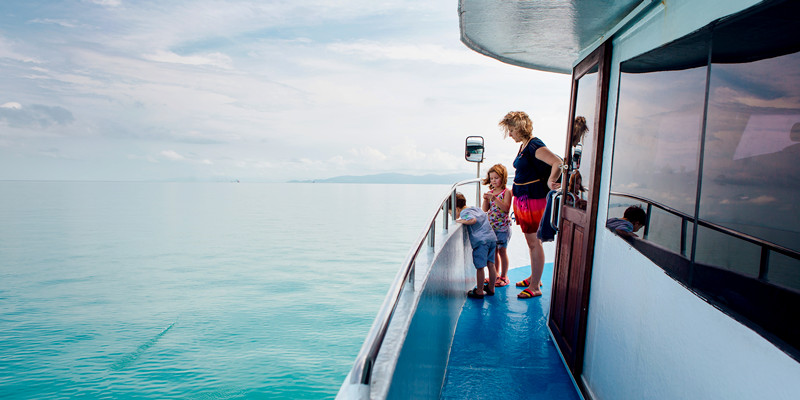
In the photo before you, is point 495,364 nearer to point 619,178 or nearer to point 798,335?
point 619,178

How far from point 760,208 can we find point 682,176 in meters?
0.53

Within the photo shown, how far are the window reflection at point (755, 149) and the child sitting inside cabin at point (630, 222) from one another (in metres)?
0.75

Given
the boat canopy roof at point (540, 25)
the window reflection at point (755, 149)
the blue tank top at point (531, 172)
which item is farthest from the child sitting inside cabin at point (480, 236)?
the window reflection at point (755, 149)

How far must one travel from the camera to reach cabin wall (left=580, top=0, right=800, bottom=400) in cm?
126

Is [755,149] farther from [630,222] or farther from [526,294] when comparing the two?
[526,294]

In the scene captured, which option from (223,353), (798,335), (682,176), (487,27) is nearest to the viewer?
(798,335)

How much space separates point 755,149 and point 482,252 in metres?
3.77

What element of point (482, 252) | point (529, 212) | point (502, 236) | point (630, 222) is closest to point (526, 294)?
point (502, 236)

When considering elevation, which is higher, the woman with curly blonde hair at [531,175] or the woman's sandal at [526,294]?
the woman with curly blonde hair at [531,175]

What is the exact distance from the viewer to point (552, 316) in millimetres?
4152

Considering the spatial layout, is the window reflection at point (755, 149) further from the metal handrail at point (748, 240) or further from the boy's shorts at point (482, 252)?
the boy's shorts at point (482, 252)

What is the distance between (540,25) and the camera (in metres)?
3.19

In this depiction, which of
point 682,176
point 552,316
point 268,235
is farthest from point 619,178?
point 268,235

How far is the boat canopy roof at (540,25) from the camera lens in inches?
106
